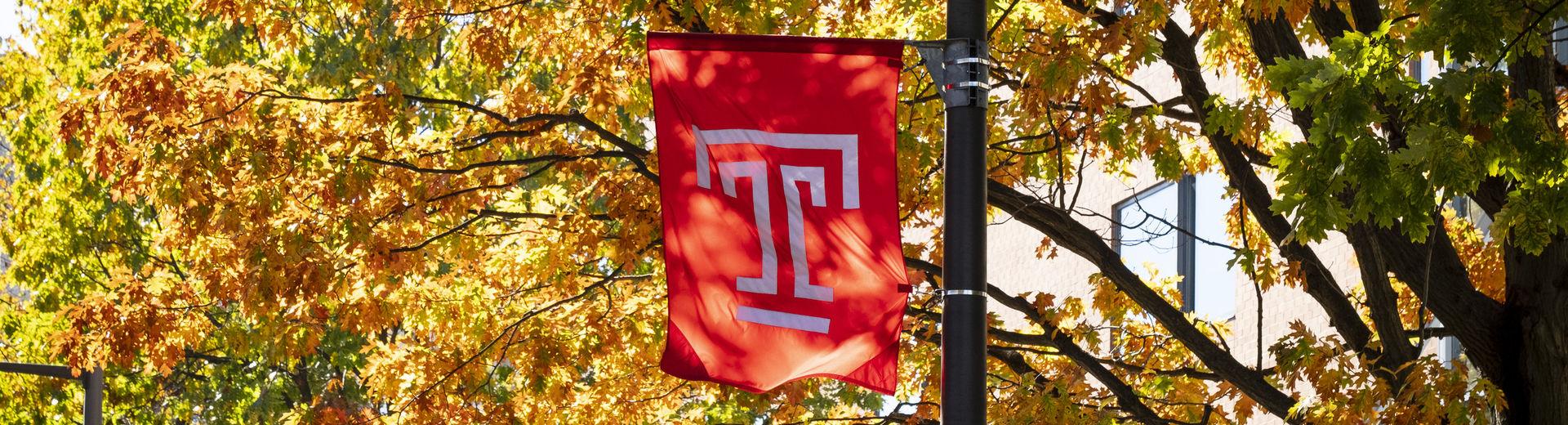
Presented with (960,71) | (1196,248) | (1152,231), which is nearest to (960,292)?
(960,71)

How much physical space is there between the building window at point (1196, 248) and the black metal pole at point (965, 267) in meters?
11.5

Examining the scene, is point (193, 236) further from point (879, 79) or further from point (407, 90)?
point (407, 90)

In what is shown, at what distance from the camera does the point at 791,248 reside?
6.66 meters

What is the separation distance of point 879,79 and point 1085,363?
516 cm

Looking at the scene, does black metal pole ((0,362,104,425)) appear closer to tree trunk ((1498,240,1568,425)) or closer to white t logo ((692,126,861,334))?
white t logo ((692,126,861,334))

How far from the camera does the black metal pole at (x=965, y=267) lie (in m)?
6.40

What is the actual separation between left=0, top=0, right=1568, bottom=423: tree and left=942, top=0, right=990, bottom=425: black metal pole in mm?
1376

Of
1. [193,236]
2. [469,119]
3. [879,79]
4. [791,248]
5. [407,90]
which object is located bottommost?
[791,248]

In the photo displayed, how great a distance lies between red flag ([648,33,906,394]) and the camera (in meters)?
6.70

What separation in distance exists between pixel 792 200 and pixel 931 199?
18.9ft

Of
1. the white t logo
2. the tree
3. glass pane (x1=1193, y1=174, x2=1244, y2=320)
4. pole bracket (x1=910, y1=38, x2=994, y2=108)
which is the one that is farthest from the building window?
the white t logo

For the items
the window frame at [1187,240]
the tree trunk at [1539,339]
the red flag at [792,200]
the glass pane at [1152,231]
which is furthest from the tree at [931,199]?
the glass pane at [1152,231]

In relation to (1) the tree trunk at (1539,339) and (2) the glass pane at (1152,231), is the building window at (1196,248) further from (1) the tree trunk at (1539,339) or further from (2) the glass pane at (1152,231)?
(1) the tree trunk at (1539,339)

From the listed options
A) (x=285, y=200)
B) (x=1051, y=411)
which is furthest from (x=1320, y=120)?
(x=285, y=200)
